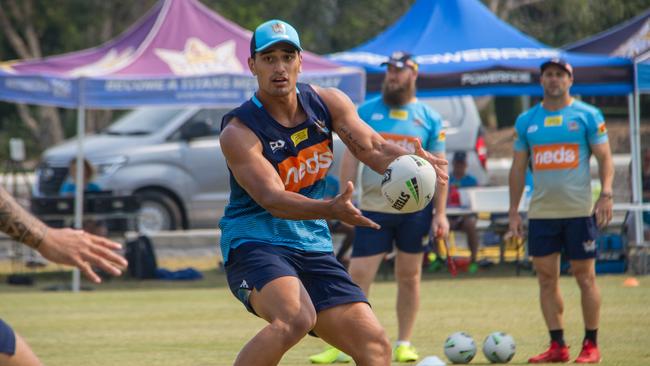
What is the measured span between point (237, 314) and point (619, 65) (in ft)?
23.2

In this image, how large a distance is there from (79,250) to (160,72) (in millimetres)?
12292

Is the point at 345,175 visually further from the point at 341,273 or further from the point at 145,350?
the point at 341,273

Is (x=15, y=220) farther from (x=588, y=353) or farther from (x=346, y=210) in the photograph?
(x=588, y=353)

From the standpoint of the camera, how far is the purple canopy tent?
53.3ft

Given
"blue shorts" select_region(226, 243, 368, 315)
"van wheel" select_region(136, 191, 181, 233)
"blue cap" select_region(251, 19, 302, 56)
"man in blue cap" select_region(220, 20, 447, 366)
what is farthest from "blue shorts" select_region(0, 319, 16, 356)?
"van wheel" select_region(136, 191, 181, 233)

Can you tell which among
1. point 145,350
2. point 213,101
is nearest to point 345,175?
point 145,350

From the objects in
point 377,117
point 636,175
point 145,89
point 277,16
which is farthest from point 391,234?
point 277,16

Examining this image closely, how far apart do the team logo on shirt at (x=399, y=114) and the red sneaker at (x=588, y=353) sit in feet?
7.60

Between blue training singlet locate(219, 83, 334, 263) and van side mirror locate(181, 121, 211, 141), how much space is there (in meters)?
12.7

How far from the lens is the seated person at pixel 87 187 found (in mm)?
17266

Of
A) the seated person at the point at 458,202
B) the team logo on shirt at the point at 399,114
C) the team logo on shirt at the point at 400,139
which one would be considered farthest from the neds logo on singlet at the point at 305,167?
the seated person at the point at 458,202

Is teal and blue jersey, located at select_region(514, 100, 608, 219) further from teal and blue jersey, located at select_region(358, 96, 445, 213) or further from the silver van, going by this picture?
the silver van

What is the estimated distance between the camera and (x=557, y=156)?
9.81 m

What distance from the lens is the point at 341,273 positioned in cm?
657
